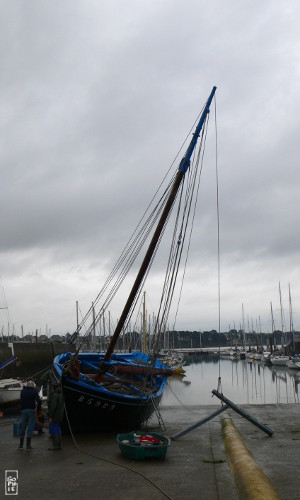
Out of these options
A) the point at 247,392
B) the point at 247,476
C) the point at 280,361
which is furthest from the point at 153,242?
the point at 280,361

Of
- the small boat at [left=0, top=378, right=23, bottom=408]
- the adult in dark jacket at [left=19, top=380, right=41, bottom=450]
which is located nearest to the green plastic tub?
the adult in dark jacket at [left=19, top=380, right=41, bottom=450]

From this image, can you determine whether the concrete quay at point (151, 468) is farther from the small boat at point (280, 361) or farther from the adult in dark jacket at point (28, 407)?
the small boat at point (280, 361)

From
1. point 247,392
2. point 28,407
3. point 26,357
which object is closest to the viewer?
point 28,407

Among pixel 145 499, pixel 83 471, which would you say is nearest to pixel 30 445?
pixel 83 471

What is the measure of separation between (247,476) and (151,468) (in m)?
2.29

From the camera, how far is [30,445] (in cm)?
1136

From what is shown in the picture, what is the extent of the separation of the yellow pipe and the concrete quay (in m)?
0.04

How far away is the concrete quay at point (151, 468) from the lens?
734cm

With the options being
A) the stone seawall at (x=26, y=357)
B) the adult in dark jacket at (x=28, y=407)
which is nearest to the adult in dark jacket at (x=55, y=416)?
the adult in dark jacket at (x=28, y=407)

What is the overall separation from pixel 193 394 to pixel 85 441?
110 ft

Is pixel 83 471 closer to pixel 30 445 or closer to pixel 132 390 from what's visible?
pixel 30 445

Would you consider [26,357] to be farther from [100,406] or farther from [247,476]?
[247,476]
